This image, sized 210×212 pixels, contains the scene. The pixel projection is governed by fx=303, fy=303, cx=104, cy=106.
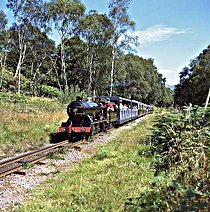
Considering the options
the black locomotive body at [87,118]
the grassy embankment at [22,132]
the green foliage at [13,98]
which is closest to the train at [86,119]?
the black locomotive body at [87,118]

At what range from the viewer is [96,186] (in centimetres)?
635

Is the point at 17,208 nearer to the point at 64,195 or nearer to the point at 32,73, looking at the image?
the point at 64,195

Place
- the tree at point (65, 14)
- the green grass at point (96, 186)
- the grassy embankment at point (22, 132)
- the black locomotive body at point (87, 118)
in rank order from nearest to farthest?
the green grass at point (96, 186) < the grassy embankment at point (22, 132) < the black locomotive body at point (87, 118) < the tree at point (65, 14)

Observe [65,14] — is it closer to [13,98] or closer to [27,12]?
[27,12]

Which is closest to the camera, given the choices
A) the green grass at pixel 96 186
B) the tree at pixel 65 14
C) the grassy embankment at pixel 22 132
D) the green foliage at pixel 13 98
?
the green grass at pixel 96 186

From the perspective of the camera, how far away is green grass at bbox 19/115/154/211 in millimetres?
5367

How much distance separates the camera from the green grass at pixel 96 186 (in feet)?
17.6

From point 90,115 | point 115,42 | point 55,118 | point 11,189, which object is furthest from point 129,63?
point 11,189

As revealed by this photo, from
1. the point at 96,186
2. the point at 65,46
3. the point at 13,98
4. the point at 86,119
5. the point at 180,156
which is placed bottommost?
the point at 96,186

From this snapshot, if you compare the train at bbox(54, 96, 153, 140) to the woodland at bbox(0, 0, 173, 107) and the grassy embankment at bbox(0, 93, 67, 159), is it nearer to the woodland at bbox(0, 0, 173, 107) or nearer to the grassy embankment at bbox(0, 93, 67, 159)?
the grassy embankment at bbox(0, 93, 67, 159)

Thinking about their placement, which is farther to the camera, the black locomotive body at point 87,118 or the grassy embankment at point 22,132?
the black locomotive body at point 87,118

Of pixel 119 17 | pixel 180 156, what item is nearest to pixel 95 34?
pixel 119 17

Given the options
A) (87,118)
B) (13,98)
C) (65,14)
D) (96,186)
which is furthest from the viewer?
(65,14)

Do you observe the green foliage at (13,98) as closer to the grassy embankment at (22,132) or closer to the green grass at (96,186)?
the grassy embankment at (22,132)
